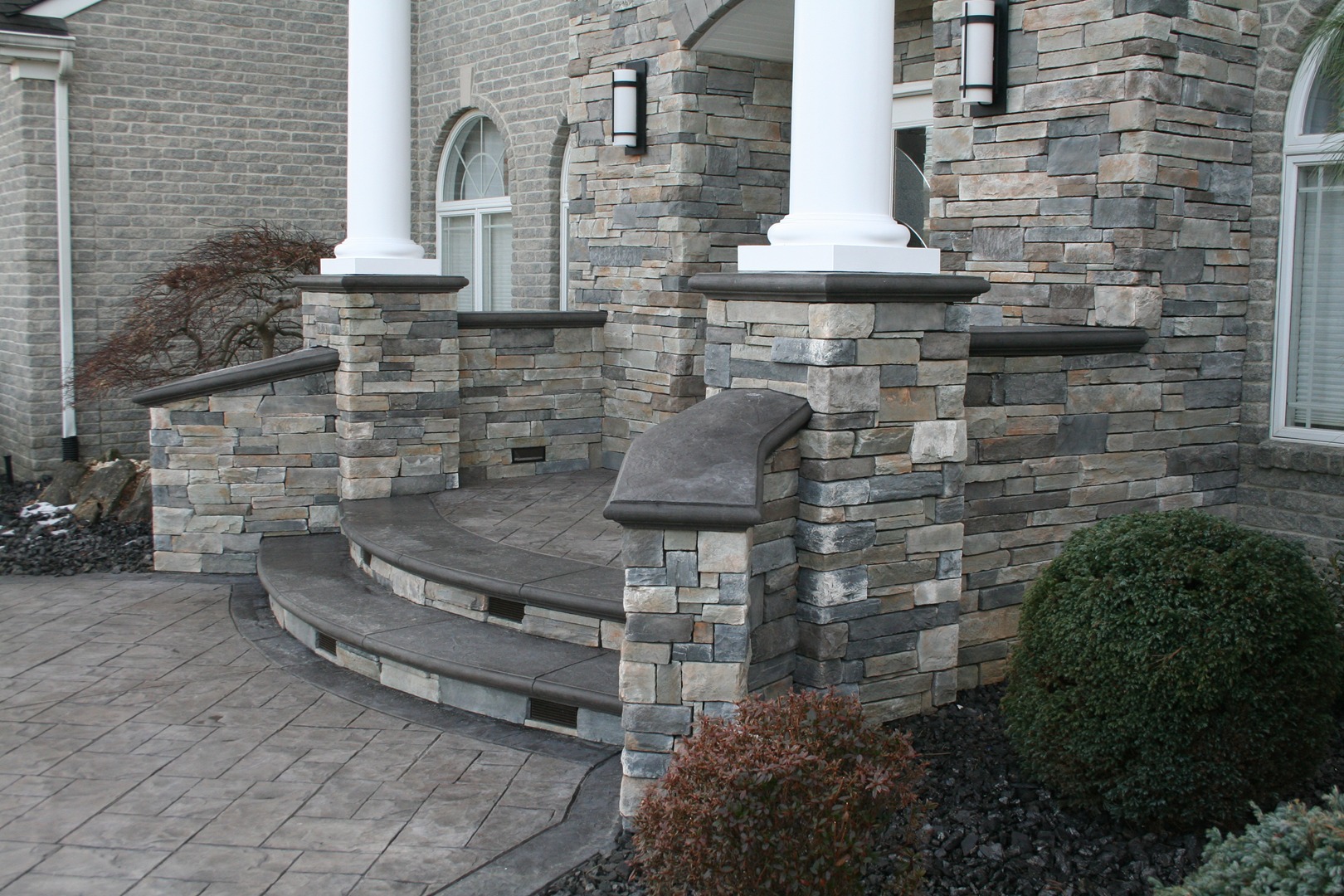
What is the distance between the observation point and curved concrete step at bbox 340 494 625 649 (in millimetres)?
5297

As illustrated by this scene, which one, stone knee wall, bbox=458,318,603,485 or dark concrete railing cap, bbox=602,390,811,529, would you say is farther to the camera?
stone knee wall, bbox=458,318,603,485

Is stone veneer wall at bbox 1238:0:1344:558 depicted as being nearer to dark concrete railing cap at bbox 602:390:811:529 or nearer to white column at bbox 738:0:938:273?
white column at bbox 738:0:938:273

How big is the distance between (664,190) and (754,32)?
3.47ft

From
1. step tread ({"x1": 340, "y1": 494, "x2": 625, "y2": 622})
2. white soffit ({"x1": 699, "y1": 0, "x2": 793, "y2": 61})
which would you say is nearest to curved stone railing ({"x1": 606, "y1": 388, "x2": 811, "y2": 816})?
step tread ({"x1": 340, "y1": 494, "x2": 625, "y2": 622})

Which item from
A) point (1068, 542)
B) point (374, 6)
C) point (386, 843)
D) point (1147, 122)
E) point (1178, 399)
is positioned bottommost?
point (386, 843)

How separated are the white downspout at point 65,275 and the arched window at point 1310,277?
971 centimetres

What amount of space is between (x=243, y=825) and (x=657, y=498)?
1.72 m

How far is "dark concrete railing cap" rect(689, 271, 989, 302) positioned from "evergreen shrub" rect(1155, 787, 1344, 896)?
2.13m

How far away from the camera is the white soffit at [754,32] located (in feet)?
23.8

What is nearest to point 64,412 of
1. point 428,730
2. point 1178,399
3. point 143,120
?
point 143,120

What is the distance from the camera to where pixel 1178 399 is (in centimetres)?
575

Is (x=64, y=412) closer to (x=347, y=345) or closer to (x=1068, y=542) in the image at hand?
(x=347, y=345)

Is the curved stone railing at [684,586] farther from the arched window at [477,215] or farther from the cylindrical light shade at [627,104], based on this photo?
the arched window at [477,215]

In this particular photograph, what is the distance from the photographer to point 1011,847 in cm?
392
